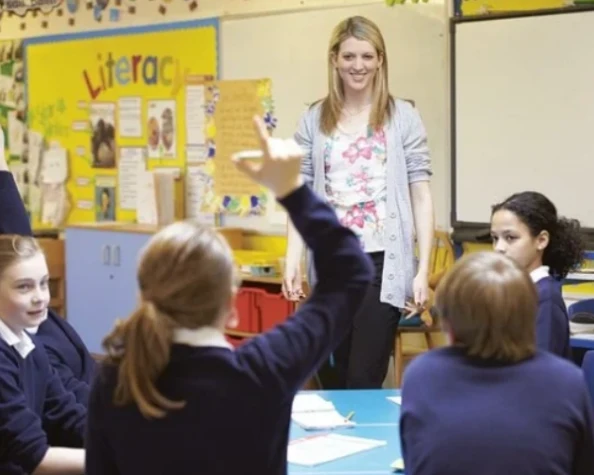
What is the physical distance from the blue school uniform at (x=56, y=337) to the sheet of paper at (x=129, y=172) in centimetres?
386

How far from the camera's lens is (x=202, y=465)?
1480mm

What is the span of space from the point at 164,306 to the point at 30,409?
782 mm

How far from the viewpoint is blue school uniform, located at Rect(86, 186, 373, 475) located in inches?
58.1

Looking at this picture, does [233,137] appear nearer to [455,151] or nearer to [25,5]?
[455,151]

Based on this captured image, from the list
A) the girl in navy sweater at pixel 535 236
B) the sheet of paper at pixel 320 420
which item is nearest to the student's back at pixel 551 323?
the girl in navy sweater at pixel 535 236

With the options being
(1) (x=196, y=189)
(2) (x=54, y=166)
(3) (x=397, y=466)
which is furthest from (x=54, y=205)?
(3) (x=397, y=466)

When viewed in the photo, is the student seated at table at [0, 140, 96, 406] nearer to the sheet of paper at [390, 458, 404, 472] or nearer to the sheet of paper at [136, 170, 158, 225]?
the sheet of paper at [390, 458, 404, 472]

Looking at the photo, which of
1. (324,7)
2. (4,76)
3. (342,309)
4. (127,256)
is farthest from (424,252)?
(4,76)

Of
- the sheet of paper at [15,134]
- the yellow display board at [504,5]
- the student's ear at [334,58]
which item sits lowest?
the sheet of paper at [15,134]

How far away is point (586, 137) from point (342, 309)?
3.09 metres

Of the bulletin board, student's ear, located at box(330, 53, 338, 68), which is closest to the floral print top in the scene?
student's ear, located at box(330, 53, 338, 68)

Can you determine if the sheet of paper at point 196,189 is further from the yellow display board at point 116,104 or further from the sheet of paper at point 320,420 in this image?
the sheet of paper at point 320,420

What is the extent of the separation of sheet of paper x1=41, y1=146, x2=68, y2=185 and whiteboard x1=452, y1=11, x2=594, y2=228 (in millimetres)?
3075

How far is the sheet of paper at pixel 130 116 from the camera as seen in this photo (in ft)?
21.0
